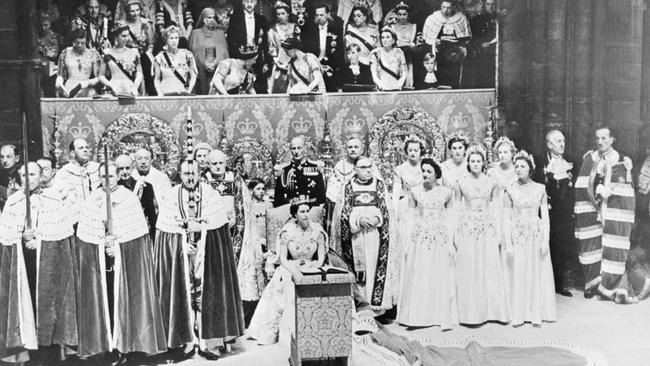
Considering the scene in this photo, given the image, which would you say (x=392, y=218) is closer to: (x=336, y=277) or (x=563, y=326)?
(x=336, y=277)

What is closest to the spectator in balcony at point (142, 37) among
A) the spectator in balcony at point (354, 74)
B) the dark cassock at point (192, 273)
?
the dark cassock at point (192, 273)

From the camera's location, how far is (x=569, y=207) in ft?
25.4

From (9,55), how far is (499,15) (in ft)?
15.3

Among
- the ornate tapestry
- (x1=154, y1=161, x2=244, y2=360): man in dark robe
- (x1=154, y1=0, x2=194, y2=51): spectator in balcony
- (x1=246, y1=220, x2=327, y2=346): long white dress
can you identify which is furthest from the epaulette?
(x1=154, y1=0, x2=194, y2=51): spectator in balcony

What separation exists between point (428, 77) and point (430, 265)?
185cm

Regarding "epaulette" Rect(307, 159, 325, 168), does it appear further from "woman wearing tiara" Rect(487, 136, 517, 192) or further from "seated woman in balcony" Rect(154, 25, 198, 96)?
"woman wearing tiara" Rect(487, 136, 517, 192)

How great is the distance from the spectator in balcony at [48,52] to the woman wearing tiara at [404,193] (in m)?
3.37

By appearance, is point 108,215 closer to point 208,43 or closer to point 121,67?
point 121,67

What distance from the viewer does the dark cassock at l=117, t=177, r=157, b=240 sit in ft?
23.2

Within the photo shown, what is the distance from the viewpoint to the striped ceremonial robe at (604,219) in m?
7.59

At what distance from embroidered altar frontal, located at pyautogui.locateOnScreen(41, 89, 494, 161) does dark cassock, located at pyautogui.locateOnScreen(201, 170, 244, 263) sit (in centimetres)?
41

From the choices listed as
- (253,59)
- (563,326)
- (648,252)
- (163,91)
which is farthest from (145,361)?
(648,252)

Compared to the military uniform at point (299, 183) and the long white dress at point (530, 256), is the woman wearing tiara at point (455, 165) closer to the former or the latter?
the long white dress at point (530, 256)

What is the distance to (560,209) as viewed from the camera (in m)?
7.78
